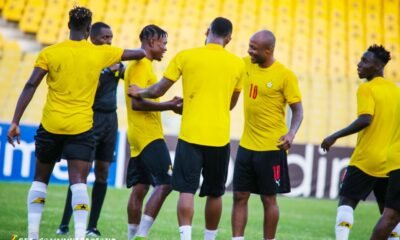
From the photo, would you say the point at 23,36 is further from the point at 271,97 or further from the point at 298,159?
the point at 271,97

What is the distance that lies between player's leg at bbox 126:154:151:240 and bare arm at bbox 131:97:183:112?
66 cm

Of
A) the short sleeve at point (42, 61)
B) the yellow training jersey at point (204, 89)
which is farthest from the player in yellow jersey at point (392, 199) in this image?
the short sleeve at point (42, 61)

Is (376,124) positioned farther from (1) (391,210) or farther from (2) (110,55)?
(2) (110,55)

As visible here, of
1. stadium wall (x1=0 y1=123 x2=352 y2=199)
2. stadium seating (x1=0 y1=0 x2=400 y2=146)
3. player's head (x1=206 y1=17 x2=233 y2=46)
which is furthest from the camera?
stadium seating (x1=0 y1=0 x2=400 y2=146)

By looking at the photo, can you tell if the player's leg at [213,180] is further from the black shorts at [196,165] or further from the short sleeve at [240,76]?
the short sleeve at [240,76]

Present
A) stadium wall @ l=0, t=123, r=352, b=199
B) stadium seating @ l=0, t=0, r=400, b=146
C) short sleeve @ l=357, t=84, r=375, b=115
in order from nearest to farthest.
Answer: short sleeve @ l=357, t=84, r=375, b=115 → stadium wall @ l=0, t=123, r=352, b=199 → stadium seating @ l=0, t=0, r=400, b=146

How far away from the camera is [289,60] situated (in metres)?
21.9

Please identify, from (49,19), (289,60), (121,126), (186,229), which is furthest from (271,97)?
(49,19)

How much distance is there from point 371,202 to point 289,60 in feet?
16.8

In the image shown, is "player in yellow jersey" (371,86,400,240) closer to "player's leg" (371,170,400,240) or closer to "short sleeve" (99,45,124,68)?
"player's leg" (371,170,400,240)

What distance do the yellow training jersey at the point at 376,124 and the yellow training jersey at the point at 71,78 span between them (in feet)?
8.15

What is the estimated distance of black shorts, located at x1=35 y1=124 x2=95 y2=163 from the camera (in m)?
7.72

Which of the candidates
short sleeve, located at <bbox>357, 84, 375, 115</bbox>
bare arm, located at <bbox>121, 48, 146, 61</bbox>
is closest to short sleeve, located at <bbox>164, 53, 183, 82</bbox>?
bare arm, located at <bbox>121, 48, 146, 61</bbox>

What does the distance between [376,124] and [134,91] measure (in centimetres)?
244
